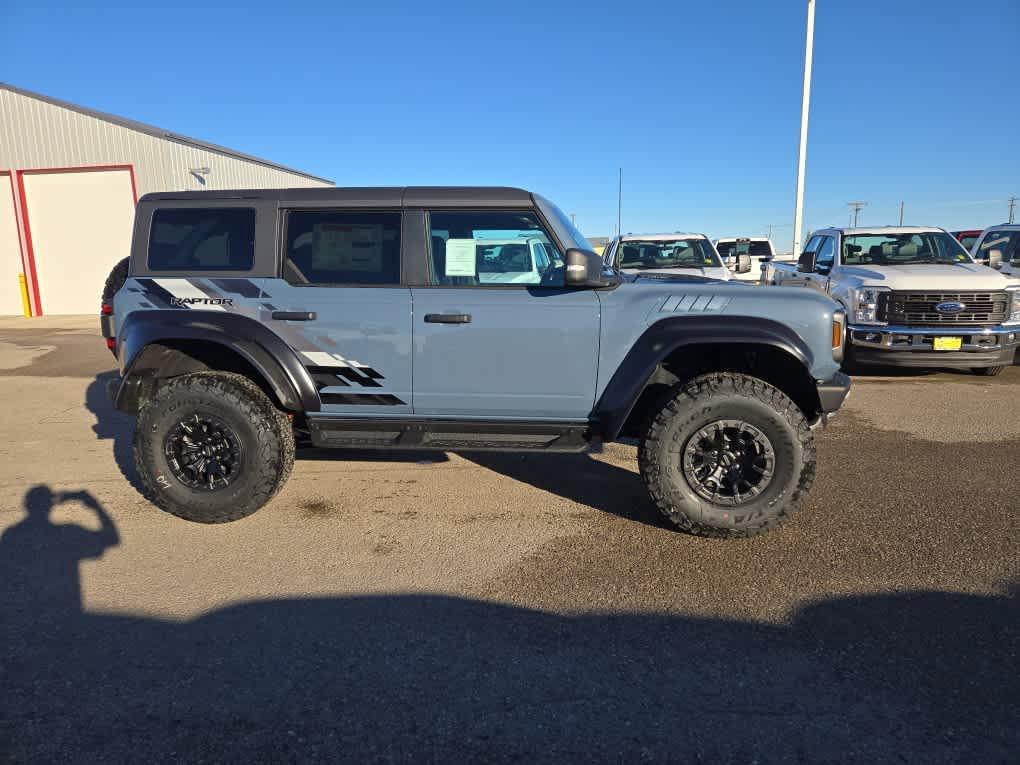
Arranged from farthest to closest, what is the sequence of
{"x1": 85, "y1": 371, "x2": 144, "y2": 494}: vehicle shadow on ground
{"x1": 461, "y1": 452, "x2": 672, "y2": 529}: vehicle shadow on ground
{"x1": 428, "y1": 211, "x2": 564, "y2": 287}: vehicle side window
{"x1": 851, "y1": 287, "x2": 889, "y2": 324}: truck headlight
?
{"x1": 851, "y1": 287, "x2": 889, "y2": 324}: truck headlight, {"x1": 85, "y1": 371, "x2": 144, "y2": 494}: vehicle shadow on ground, {"x1": 461, "y1": 452, "x2": 672, "y2": 529}: vehicle shadow on ground, {"x1": 428, "y1": 211, "x2": 564, "y2": 287}: vehicle side window

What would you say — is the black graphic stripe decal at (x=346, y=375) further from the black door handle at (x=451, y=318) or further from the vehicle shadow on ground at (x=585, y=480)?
the vehicle shadow on ground at (x=585, y=480)

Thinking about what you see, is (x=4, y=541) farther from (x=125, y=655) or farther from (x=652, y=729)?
(x=652, y=729)

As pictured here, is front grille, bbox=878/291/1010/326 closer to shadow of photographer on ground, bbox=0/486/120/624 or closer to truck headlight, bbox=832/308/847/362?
truck headlight, bbox=832/308/847/362

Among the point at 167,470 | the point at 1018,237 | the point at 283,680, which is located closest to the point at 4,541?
the point at 167,470

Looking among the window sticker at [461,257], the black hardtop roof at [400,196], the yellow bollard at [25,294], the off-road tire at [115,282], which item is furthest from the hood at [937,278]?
the yellow bollard at [25,294]

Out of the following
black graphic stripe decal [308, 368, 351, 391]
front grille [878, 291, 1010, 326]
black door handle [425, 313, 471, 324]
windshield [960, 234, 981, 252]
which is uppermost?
windshield [960, 234, 981, 252]

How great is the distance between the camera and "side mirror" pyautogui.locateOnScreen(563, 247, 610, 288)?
350 centimetres

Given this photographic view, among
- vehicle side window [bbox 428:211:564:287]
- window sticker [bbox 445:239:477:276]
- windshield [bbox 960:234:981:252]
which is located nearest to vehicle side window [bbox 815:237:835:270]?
vehicle side window [bbox 428:211:564:287]

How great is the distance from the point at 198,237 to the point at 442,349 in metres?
1.73

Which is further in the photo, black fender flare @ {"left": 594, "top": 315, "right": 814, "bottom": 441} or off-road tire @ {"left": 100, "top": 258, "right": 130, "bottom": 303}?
off-road tire @ {"left": 100, "top": 258, "right": 130, "bottom": 303}

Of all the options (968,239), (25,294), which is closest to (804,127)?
(968,239)

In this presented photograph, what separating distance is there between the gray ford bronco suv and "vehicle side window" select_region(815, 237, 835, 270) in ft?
19.6

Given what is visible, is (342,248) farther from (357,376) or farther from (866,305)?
(866,305)

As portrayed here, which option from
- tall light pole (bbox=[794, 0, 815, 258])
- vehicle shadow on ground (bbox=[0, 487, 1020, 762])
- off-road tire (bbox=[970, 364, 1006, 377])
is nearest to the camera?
vehicle shadow on ground (bbox=[0, 487, 1020, 762])
